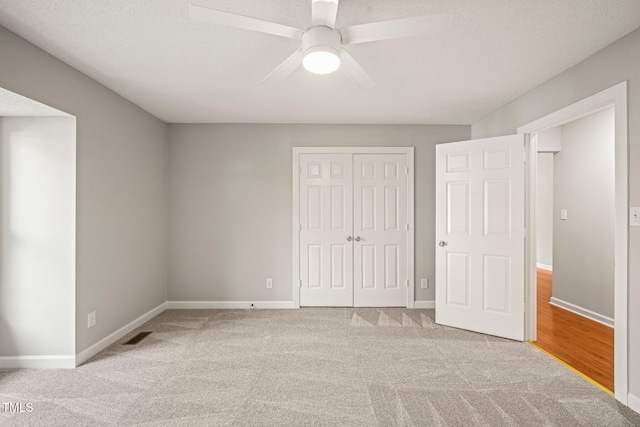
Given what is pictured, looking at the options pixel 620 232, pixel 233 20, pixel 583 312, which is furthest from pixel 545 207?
pixel 233 20

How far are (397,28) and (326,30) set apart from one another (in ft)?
1.20

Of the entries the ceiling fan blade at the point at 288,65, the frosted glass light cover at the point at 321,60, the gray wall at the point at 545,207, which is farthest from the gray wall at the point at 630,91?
the gray wall at the point at 545,207

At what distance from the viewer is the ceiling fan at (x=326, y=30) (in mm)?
1445

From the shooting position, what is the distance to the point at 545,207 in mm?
7250

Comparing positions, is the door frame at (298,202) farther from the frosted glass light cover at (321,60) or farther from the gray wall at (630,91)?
the frosted glass light cover at (321,60)

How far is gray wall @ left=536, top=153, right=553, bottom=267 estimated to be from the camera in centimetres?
713

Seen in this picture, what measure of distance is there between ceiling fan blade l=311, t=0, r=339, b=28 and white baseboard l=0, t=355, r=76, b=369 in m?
3.13

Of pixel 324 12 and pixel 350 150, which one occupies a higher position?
pixel 324 12

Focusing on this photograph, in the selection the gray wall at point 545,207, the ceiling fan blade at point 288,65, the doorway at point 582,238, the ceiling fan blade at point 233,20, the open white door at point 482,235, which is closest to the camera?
the ceiling fan blade at point 233,20

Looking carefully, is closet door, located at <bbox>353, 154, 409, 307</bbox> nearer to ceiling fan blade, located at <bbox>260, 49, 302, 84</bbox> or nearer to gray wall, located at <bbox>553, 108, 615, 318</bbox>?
gray wall, located at <bbox>553, 108, 615, 318</bbox>

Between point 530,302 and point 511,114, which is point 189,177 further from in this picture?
point 530,302

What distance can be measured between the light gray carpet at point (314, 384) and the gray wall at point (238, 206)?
906mm

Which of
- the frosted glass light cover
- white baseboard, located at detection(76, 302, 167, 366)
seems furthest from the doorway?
white baseboard, located at detection(76, 302, 167, 366)

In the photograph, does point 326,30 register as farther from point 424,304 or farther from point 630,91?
point 424,304
